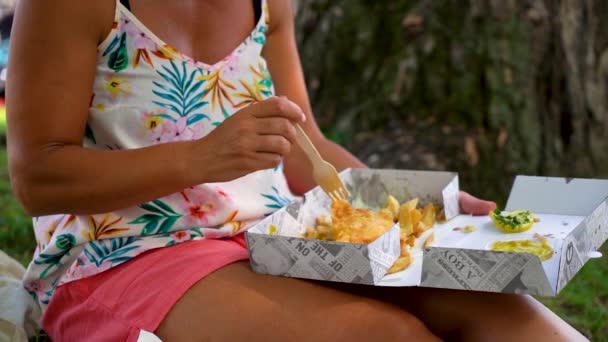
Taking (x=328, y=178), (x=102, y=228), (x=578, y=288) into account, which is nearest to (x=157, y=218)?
(x=102, y=228)

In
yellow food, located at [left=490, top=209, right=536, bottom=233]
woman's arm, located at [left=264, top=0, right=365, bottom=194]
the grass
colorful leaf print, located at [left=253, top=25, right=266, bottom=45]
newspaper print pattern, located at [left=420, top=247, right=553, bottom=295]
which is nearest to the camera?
newspaper print pattern, located at [left=420, top=247, right=553, bottom=295]

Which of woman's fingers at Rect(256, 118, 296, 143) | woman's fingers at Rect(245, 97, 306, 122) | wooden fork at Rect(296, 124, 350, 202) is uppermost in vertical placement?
woman's fingers at Rect(245, 97, 306, 122)

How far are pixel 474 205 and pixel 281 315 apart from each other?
456 mm

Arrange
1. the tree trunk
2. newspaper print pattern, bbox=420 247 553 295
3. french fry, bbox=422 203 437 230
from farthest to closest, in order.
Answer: the tree trunk → french fry, bbox=422 203 437 230 → newspaper print pattern, bbox=420 247 553 295

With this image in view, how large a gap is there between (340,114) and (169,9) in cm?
164

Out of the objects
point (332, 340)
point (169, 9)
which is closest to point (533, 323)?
point (332, 340)

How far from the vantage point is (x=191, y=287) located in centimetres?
129

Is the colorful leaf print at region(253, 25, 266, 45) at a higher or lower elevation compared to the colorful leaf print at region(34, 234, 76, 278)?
higher

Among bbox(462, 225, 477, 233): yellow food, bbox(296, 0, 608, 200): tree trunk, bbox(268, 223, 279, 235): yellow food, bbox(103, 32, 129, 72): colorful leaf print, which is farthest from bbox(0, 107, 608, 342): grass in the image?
bbox(103, 32, 129, 72): colorful leaf print

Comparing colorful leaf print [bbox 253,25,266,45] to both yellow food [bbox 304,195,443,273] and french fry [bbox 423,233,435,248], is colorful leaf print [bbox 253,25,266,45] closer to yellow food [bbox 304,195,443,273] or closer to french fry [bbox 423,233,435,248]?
yellow food [bbox 304,195,443,273]

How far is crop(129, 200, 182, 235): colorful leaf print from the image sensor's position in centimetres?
139

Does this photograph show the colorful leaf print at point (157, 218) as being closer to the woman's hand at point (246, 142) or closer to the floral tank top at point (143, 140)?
the floral tank top at point (143, 140)

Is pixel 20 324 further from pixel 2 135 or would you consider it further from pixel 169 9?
pixel 2 135

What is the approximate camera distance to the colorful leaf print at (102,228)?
1.39 m
